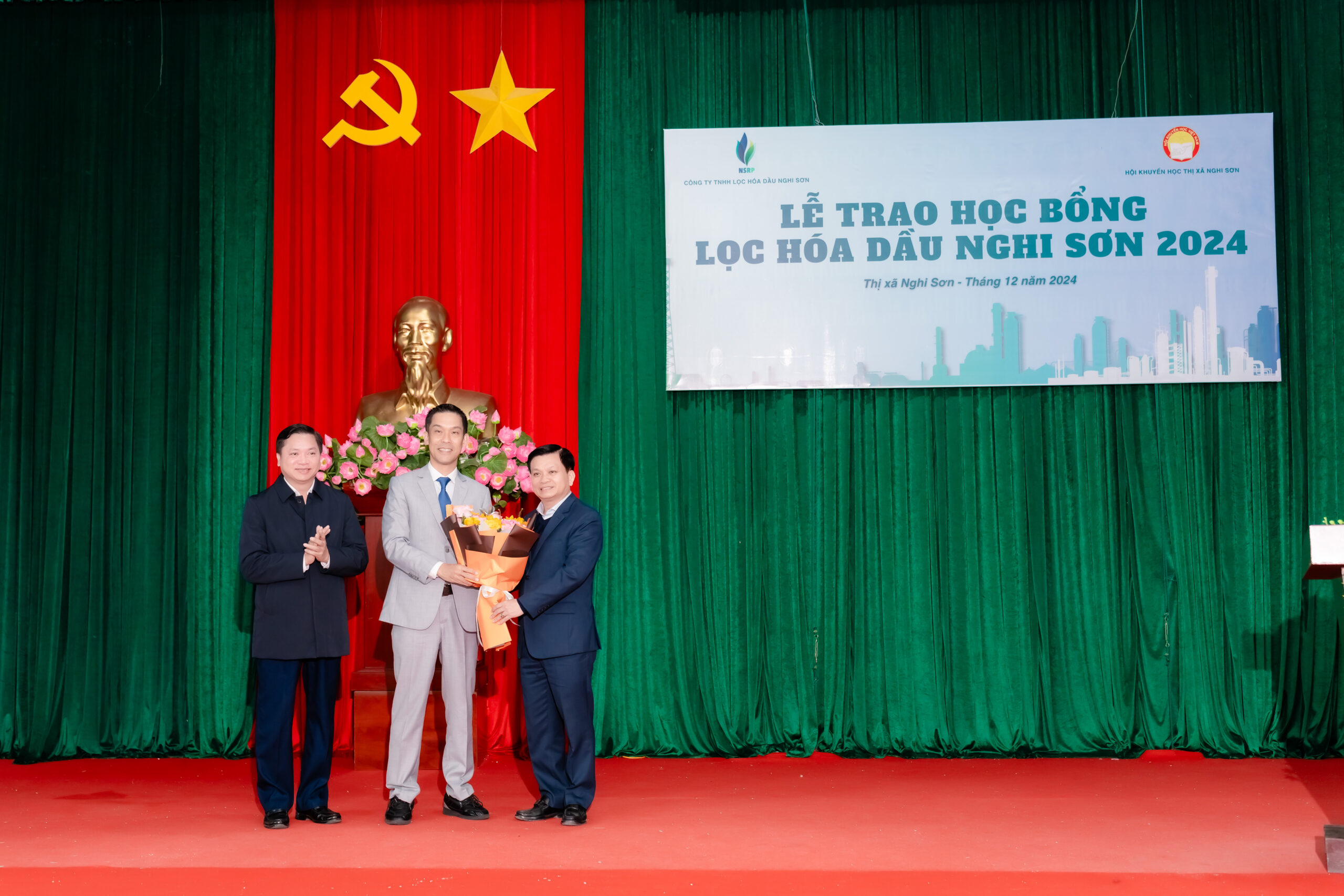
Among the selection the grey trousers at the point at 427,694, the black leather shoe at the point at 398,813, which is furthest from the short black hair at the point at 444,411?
the black leather shoe at the point at 398,813

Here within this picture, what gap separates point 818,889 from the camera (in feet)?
10.0

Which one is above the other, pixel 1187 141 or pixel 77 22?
pixel 77 22

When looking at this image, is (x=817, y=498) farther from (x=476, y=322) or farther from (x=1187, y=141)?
(x=1187, y=141)

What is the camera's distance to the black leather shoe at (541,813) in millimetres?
3799

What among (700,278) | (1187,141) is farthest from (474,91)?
(1187,141)

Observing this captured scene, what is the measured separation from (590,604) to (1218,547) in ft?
10.5

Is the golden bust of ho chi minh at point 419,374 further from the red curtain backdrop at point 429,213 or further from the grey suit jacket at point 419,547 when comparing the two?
the grey suit jacket at point 419,547

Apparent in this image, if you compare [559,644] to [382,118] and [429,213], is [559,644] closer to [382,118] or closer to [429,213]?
[429,213]

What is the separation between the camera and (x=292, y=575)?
3.72 metres

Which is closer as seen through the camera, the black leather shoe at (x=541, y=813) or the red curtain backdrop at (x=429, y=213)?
the black leather shoe at (x=541, y=813)

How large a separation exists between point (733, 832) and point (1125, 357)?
3.02m

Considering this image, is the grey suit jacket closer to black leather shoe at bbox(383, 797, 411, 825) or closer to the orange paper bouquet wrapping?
the orange paper bouquet wrapping

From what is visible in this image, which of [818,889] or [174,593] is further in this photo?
[174,593]

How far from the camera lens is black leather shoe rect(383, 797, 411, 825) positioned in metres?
3.77
